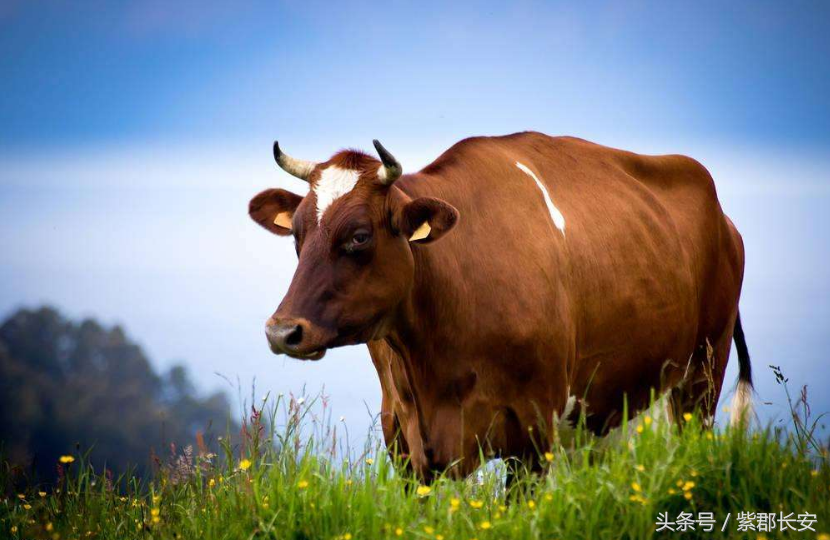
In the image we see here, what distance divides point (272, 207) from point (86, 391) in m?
47.7

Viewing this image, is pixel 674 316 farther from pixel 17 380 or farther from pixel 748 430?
pixel 17 380

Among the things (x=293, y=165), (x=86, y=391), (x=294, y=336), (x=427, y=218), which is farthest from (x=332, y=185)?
(x=86, y=391)

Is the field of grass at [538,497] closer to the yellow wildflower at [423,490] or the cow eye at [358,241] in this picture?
the yellow wildflower at [423,490]

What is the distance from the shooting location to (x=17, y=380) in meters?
50.0

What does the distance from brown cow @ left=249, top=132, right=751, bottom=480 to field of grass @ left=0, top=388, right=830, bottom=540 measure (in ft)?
2.15

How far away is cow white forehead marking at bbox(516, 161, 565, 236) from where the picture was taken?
7.35m

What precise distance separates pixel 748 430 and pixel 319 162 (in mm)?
3165

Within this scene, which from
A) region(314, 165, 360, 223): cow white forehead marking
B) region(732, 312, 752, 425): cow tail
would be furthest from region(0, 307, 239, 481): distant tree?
region(314, 165, 360, 223): cow white forehead marking

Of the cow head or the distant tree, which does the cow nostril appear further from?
the distant tree

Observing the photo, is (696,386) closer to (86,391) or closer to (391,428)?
(391,428)

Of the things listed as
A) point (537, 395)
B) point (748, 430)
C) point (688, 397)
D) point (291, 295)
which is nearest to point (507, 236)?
point (537, 395)

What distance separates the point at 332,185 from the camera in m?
6.48

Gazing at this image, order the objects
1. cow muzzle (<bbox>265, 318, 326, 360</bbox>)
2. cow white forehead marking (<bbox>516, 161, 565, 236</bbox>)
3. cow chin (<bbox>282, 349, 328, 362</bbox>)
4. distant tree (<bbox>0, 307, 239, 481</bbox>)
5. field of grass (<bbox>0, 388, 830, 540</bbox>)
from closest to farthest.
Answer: field of grass (<bbox>0, 388, 830, 540</bbox>) < cow muzzle (<bbox>265, 318, 326, 360</bbox>) < cow chin (<bbox>282, 349, 328, 362</bbox>) < cow white forehead marking (<bbox>516, 161, 565, 236</bbox>) < distant tree (<bbox>0, 307, 239, 481</bbox>)

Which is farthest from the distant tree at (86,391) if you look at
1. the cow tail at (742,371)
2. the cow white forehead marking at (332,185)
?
the cow white forehead marking at (332,185)
